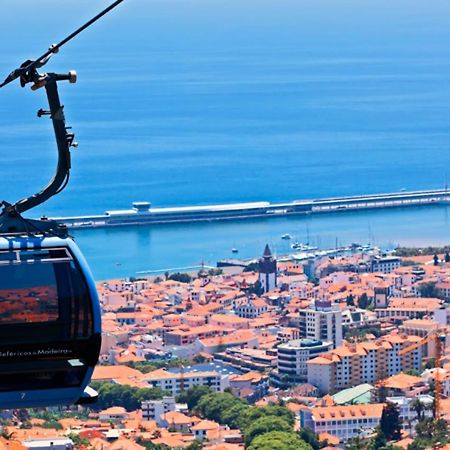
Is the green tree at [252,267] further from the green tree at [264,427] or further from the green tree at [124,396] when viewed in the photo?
the green tree at [264,427]

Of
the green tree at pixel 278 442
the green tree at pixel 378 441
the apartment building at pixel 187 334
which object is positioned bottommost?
the green tree at pixel 378 441

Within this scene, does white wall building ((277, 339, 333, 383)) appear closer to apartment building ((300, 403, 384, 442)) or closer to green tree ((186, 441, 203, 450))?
apartment building ((300, 403, 384, 442))

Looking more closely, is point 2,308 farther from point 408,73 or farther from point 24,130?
point 408,73

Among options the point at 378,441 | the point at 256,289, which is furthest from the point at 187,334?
the point at 378,441

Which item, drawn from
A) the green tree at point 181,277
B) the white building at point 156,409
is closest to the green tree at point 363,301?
the green tree at point 181,277

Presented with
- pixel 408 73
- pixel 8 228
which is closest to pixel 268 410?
pixel 8 228

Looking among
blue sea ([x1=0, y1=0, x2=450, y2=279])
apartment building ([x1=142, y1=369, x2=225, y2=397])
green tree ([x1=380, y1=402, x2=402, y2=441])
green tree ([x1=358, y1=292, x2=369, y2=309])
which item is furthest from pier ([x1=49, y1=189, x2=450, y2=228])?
green tree ([x1=380, y1=402, x2=402, y2=441])
